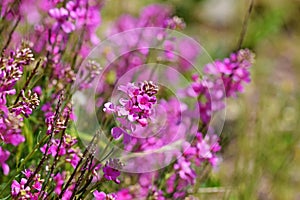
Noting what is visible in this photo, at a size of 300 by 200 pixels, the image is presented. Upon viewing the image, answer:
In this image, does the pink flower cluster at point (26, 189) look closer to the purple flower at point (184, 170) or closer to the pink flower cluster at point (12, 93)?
the pink flower cluster at point (12, 93)

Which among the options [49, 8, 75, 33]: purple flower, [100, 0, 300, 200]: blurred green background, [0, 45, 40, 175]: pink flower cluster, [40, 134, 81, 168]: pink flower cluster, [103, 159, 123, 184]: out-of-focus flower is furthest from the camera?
[100, 0, 300, 200]: blurred green background

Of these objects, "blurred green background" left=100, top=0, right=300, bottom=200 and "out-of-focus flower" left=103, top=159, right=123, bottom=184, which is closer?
"out-of-focus flower" left=103, top=159, right=123, bottom=184

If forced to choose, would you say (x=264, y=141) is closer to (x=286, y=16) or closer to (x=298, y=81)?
(x=298, y=81)

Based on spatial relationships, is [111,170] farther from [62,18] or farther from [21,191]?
[62,18]

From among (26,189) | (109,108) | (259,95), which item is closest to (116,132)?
(109,108)

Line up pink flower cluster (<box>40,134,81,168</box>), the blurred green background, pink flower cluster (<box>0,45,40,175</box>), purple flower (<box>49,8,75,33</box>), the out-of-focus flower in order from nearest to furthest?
pink flower cluster (<box>0,45,40,175</box>) < the out-of-focus flower < pink flower cluster (<box>40,134,81,168</box>) < purple flower (<box>49,8,75,33</box>) < the blurred green background

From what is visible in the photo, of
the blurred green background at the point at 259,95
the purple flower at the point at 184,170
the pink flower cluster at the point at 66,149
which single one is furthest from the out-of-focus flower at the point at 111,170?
the blurred green background at the point at 259,95

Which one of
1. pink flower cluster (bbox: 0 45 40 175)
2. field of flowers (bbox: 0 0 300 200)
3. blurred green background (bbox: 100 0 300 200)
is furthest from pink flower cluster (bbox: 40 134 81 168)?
blurred green background (bbox: 100 0 300 200)

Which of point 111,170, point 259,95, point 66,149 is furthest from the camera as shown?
point 259,95

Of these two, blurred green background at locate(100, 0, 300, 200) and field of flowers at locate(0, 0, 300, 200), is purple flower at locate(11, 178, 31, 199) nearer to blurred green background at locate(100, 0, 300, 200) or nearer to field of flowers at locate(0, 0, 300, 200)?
field of flowers at locate(0, 0, 300, 200)
